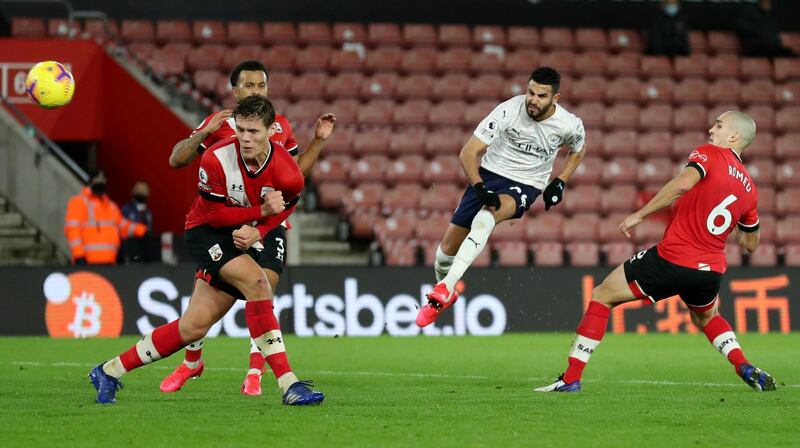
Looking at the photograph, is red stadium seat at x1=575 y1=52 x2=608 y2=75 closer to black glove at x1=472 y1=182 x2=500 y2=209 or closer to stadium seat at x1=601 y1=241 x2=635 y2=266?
stadium seat at x1=601 y1=241 x2=635 y2=266

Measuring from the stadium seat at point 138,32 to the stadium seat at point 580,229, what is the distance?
7050 millimetres

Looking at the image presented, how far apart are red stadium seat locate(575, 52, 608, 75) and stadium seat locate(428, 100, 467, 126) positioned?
234cm

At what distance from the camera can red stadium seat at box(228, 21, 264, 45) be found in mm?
20578

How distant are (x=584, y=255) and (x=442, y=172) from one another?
96.0 inches

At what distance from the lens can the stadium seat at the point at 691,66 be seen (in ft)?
71.1

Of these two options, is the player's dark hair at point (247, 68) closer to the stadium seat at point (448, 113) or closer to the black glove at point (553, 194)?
the black glove at point (553, 194)

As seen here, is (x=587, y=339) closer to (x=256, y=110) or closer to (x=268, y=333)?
(x=268, y=333)

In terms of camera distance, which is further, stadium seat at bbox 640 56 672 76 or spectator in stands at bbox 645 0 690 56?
spectator in stands at bbox 645 0 690 56

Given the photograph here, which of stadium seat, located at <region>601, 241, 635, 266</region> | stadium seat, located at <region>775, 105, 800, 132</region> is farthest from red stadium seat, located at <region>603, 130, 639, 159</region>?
stadium seat, located at <region>775, 105, 800, 132</region>

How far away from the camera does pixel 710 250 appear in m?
8.42

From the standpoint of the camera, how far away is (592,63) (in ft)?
70.2

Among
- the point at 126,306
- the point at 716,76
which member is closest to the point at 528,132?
the point at 126,306

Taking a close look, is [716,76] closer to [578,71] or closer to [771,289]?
[578,71]

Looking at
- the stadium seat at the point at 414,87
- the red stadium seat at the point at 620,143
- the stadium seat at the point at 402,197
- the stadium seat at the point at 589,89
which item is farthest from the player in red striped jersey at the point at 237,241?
the stadium seat at the point at 589,89
